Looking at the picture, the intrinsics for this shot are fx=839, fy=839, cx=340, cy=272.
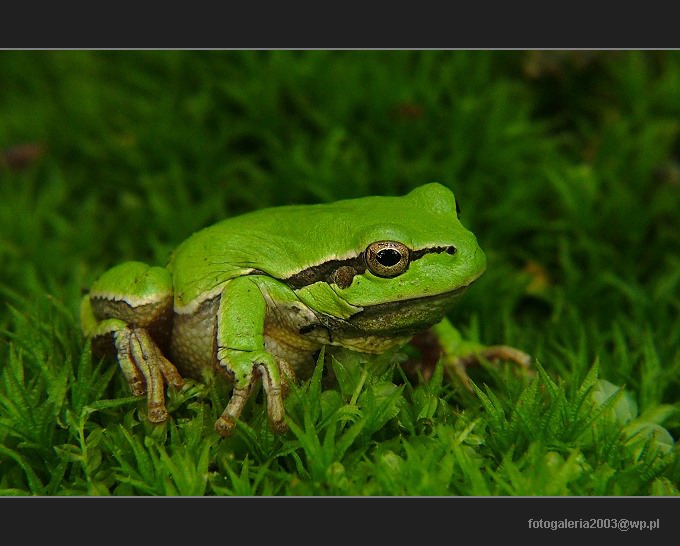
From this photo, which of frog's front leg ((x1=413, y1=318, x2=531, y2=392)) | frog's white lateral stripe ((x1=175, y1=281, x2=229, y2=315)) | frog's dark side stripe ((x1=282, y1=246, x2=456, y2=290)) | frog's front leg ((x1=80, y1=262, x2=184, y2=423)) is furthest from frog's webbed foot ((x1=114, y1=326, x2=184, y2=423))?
frog's front leg ((x1=413, y1=318, x2=531, y2=392))

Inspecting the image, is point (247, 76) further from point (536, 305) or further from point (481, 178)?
point (536, 305)

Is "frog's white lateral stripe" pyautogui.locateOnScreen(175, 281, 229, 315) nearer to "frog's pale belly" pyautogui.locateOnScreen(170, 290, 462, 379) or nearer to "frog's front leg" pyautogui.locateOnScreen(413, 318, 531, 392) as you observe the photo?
"frog's pale belly" pyautogui.locateOnScreen(170, 290, 462, 379)

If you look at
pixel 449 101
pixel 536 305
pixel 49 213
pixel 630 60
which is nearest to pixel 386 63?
pixel 449 101

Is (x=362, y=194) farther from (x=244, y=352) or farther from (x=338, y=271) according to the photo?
(x=244, y=352)

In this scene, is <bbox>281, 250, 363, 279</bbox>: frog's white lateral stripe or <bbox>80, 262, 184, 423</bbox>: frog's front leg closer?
<bbox>281, 250, 363, 279</bbox>: frog's white lateral stripe

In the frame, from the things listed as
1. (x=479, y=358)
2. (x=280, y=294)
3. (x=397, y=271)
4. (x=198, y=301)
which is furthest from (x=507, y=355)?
(x=198, y=301)

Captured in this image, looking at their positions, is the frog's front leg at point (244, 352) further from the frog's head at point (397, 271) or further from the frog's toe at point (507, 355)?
the frog's toe at point (507, 355)

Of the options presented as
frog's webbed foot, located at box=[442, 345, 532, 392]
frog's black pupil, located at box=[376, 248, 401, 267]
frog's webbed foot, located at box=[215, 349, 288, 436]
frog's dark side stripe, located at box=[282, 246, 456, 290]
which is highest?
frog's black pupil, located at box=[376, 248, 401, 267]
